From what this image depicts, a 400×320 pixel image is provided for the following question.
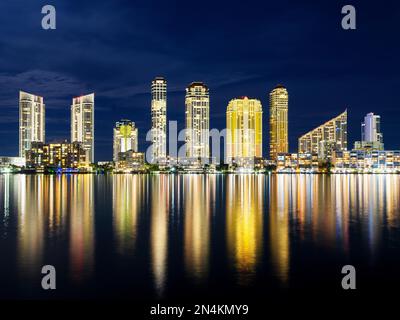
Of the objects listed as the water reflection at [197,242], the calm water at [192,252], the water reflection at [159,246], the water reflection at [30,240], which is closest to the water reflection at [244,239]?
the calm water at [192,252]

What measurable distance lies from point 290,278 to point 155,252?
24.2ft

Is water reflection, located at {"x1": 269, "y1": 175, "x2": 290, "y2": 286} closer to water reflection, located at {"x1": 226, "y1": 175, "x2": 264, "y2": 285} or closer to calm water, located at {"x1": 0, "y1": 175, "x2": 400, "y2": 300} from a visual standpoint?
calm water, located at {"x1": 0, "y1": 175, "x2": 400, "y2": 300}

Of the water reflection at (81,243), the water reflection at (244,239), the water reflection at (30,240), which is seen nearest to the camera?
the water reflection at (81,243)

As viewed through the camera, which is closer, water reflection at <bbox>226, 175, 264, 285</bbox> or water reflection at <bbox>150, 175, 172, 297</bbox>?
water reflection at <bbox>150, 175, 172, 297</bbox>

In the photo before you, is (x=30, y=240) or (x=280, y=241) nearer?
(x=280, y=241)

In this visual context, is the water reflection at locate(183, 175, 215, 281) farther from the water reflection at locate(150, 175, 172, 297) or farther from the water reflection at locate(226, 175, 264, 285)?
the water reflection at locate(226, 175, 264, 285)

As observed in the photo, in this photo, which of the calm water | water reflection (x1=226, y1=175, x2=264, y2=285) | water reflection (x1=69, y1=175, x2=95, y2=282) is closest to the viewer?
the calm water

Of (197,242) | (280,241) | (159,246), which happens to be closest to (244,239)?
(280,241)

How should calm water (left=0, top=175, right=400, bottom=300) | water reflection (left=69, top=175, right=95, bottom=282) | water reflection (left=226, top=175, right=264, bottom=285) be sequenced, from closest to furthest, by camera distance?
calm water (left=0, top=175, right=400, bottom=300), water reflection (left=69, top=175, right=95, bottom=282), water reflection (left=226, top=175, right=264, bottom=285)

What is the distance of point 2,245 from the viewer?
24.7 meters

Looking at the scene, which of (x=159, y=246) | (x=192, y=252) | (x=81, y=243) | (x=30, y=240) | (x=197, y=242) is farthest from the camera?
(x=30, y=240)

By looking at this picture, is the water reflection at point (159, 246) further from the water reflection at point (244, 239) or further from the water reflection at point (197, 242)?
the water reflection at point (244, 239)

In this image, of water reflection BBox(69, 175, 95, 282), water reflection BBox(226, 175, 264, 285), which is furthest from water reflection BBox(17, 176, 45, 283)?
water reflection BBox(226, 175, 264, 285)

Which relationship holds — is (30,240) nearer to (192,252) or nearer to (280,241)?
(192,252)
